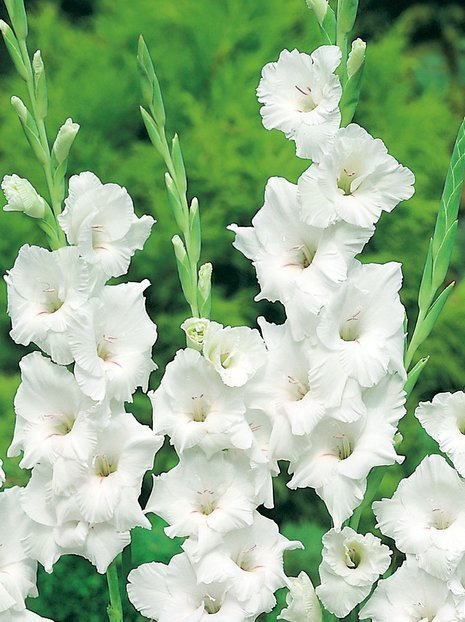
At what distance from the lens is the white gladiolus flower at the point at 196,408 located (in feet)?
3.15

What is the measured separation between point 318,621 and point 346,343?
0.85ft

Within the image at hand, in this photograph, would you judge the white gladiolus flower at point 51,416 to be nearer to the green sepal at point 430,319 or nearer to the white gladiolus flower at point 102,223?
the white gladiolus flower at point 102,223

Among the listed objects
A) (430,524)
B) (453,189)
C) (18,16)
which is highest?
(18,16)

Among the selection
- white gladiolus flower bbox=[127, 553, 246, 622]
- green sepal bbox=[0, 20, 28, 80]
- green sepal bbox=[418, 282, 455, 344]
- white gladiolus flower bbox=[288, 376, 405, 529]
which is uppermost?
green sepal bbox=[0, 20, 28, 80]

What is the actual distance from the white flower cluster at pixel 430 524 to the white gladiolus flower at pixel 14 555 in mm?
305

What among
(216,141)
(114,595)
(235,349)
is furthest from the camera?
(216,141)

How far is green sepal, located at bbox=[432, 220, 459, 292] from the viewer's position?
3.35 ft

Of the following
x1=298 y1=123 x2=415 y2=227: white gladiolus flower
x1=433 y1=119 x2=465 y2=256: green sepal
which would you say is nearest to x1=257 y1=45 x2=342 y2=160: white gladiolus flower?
x1=298 y1=123 x2=415 y2=227: white gladiolus flower

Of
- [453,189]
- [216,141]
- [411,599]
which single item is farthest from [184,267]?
[216,141]

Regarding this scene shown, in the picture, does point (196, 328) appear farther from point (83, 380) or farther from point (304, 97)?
point (304, 97)

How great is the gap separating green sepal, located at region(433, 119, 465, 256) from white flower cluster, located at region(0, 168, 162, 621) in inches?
10.2

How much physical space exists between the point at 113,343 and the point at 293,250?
0.57 ft

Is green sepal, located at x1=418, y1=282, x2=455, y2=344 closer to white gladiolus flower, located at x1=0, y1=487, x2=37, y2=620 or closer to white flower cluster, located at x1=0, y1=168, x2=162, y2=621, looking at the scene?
white flower cluster, located at x1=0, y1=168, x2=162, y2=621

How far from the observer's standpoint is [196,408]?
0.99 m
